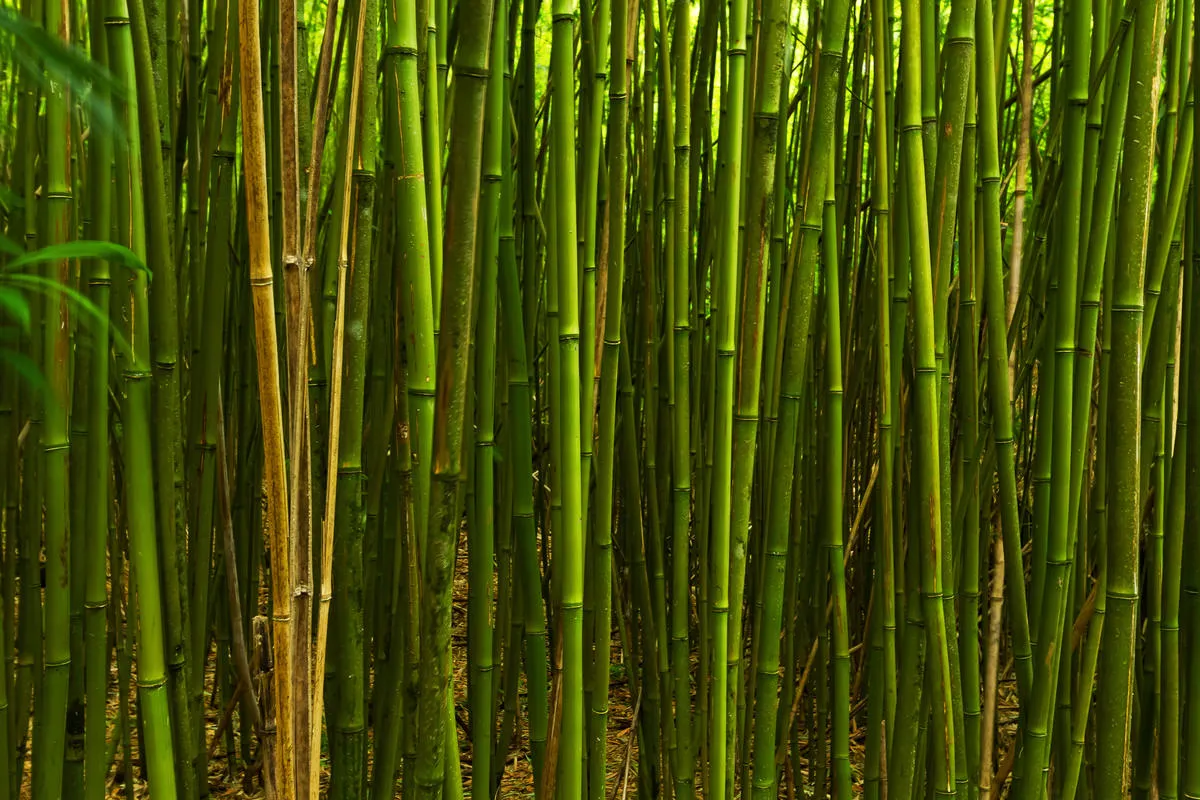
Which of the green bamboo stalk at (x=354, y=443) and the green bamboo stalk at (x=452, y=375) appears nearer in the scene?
the green bamboo stalk at (x=452, y=375)

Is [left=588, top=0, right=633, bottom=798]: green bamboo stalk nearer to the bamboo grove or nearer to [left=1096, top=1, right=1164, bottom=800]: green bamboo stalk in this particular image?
the bamboo grove

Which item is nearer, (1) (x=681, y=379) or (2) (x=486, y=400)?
(2) (x=486, y=400)

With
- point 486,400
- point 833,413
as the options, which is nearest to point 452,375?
point 486,400

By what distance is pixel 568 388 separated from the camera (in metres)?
A: 0.75

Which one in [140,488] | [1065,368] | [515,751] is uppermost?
[1065,368]

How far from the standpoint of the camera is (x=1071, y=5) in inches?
35.5

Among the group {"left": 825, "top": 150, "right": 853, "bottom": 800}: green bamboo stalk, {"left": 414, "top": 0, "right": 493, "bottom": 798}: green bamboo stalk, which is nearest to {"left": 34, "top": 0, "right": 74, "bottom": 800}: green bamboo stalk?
{"left": 414, "top": 0, "right": 493, "bottom": 798}: green bamboo stalk

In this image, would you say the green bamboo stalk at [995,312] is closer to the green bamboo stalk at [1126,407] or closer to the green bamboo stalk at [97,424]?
the green bamboo stalk at [1126,407]

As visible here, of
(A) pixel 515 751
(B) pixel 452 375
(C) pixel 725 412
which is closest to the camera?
(B) pixel 452 375

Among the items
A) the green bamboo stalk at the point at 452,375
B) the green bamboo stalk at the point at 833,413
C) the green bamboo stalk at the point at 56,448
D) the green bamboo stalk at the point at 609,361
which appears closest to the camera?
the green bamboo stalk at the point at 452,375

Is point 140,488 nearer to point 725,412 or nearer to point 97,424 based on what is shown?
point 97,424

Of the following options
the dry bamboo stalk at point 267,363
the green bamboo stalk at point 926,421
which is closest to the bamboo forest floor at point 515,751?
the green bamboo stalk at point 926,421

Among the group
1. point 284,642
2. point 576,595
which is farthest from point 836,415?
point 284,642

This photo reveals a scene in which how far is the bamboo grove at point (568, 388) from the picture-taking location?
2.13ft
